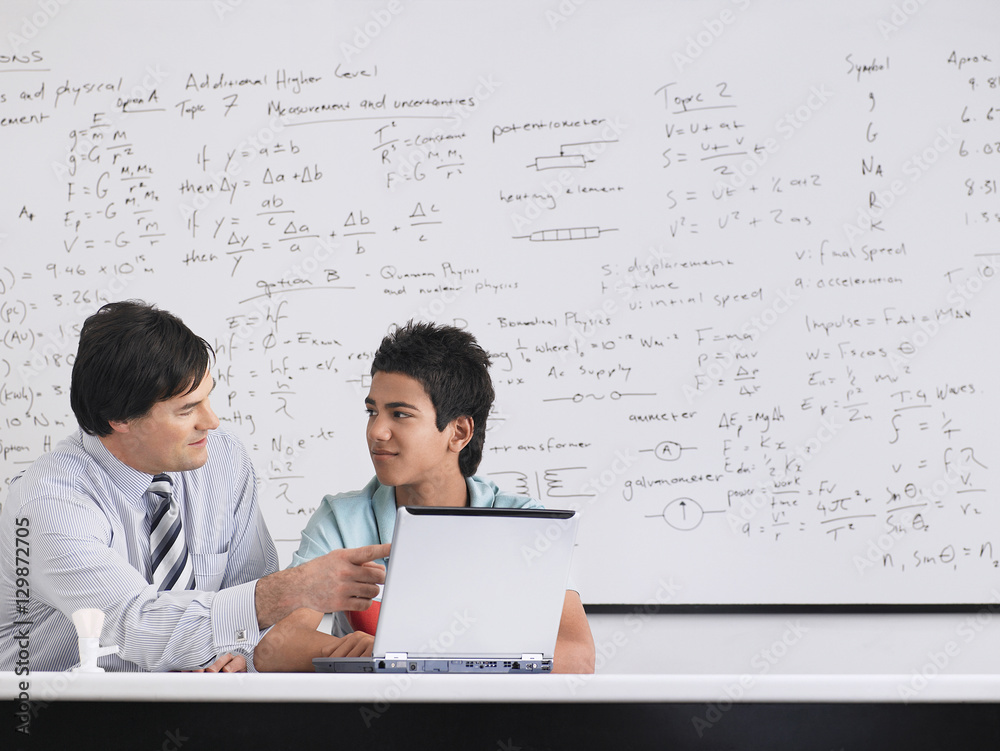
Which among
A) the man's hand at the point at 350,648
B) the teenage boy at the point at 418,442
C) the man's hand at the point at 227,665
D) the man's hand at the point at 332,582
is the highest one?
the teenage boy at the point at 418,442

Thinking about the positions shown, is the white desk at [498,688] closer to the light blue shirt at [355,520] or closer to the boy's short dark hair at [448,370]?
the light blue shirt at [355,520]

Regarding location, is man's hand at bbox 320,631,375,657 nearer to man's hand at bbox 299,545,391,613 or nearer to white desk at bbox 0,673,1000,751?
man's hand at bbox 299,545,391,613

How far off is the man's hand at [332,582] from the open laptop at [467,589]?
0.32ft

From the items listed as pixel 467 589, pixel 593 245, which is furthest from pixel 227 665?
pixel 593 245

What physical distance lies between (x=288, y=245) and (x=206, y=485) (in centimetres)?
90

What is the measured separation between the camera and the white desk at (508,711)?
0.92 meters

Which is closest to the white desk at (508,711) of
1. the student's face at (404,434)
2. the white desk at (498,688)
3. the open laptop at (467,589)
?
the white desk at (498,688)

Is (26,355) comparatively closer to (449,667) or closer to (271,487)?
(271,487)

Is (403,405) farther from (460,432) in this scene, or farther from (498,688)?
(498,688)

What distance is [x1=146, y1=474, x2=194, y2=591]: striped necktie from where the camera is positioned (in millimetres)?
1592

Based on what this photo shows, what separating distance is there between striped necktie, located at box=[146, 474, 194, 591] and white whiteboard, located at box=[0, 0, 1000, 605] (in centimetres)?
75

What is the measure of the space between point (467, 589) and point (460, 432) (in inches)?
26.5

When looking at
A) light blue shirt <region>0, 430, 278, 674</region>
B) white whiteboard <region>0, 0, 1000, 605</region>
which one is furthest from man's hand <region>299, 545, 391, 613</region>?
white whiteboard <region>0, 0, 1000, 605</region>

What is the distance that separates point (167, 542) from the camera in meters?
1.62
